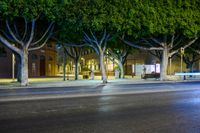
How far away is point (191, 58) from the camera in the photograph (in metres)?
52.9

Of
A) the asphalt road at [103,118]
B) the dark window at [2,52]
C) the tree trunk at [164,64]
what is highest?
the dark window at [2,52]

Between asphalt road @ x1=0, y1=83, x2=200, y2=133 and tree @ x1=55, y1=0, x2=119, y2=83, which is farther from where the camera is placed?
tree @ x1=55, y1=0, x2=119, y2=83

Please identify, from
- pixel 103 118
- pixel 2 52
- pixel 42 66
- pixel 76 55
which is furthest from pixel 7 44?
pixel 42 66

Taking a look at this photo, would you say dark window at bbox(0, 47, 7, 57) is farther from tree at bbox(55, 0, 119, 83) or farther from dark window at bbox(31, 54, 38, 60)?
tree at bbox(55, 0, 119, 83)

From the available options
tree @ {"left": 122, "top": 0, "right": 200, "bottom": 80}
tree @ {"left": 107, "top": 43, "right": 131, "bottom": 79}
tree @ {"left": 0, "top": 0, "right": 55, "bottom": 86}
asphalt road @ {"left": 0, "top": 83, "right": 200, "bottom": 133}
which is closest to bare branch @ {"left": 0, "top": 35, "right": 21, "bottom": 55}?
tree @ {"left": 0, "top": 0, "right": 55, "bottom": 86}

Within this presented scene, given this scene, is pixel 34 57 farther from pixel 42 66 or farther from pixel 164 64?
pixel 164 64

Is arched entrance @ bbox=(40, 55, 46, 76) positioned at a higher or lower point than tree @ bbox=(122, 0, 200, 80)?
lower

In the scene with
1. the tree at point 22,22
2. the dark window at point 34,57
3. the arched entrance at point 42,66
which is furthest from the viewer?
the arched entrance at point 42,66

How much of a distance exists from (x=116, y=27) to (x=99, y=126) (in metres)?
20.8

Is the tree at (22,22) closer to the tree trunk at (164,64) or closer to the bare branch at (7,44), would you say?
the bare branch at (7,44)

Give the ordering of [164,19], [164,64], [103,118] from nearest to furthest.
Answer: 1. [103,118]
2. [164,19]
3. [164,64]

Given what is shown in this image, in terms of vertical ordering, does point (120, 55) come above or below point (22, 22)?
below

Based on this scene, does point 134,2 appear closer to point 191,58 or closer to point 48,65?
point 191,58

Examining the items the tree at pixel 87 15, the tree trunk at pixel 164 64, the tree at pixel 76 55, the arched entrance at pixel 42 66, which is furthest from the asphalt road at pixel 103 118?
the arched entrance at pixel 42 66
